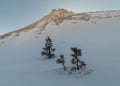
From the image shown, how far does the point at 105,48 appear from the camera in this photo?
148ft

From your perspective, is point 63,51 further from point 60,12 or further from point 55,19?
point 60,12

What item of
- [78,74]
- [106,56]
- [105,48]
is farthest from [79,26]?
[78,74]

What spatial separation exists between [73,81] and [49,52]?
14.3 m

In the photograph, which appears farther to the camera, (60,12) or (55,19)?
(60,12)

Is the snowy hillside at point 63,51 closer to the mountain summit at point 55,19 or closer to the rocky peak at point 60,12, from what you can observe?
the mountain summit at point 55,19

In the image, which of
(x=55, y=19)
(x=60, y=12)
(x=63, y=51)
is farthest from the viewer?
(x=60, y=12)

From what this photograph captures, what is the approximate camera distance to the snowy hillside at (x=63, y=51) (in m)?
32.2

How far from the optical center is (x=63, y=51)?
155ft

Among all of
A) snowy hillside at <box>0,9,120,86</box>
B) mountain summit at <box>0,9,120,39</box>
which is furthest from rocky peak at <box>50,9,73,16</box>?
snowy hillside at <box>0,9,120,86</box>

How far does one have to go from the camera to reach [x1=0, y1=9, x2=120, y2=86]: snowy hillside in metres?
32.2

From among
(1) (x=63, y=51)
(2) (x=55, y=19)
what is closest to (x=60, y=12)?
(2) (x=55, y=19)

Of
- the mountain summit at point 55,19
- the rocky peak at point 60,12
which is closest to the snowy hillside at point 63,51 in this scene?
the mountain summit at point 55,19

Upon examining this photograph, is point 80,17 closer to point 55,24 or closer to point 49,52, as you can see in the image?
point 55,24

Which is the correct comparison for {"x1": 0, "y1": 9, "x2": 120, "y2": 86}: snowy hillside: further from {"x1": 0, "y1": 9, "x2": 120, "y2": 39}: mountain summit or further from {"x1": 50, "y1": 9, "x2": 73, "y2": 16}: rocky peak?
{"x1": 50, "y1": 9, "x2": 73, "y2": 16}: rocky peak
